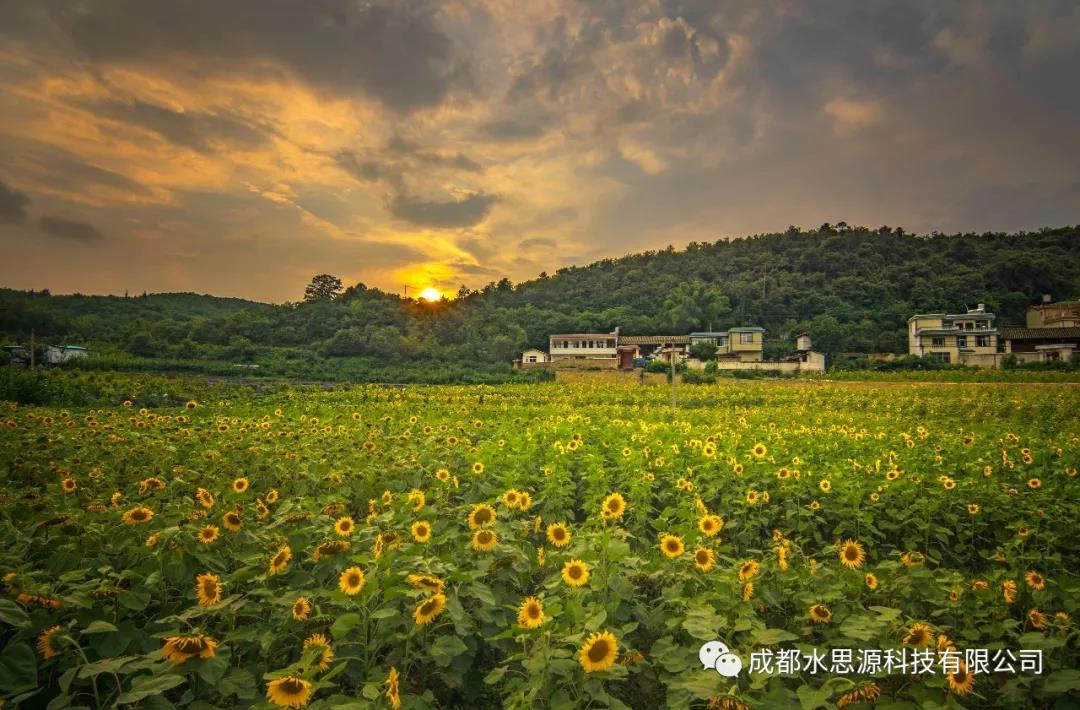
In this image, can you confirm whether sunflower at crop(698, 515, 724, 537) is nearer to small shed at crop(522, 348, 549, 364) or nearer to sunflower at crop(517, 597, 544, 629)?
sunflower at crop(517, 597, 544, 629)

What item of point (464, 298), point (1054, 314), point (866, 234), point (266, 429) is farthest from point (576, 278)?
point (266, 429)

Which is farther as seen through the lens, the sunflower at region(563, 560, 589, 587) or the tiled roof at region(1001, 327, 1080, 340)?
the tiled roof at region(1001, 327, 1080, 340)

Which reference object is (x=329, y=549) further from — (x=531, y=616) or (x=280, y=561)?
(x=531, y=616)

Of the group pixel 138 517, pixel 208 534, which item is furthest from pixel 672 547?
pixel 138 517

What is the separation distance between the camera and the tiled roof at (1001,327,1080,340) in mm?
42503

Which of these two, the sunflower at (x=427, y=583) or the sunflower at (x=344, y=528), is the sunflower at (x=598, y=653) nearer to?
the sunflower at (x=427, y=583)

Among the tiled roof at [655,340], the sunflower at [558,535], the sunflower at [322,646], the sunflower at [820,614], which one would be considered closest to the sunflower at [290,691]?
the sunflower at [322,646]

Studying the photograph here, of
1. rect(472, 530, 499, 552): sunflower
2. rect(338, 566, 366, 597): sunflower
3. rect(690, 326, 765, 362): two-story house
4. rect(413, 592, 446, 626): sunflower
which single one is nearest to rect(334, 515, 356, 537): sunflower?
rect(338, 566, 366, 597): sunflower

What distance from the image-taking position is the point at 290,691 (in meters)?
1.65

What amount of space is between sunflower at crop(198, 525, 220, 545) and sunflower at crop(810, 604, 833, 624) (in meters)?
2.74

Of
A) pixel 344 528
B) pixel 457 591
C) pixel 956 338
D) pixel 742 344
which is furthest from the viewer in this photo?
pixel 742 344

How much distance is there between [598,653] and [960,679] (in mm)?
1231

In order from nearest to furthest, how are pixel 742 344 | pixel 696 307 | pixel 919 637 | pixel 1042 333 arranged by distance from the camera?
pixel 919 637
pixel 1042 333
pixel 742 344
pixel 696 307

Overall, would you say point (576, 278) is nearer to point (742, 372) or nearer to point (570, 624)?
point (742, 372)
